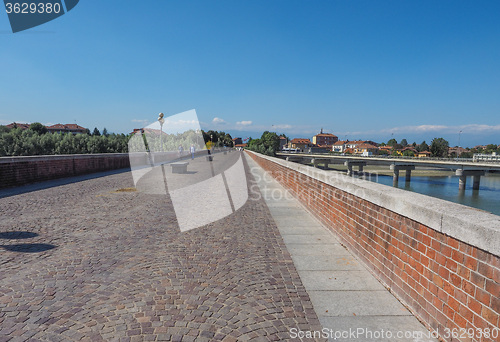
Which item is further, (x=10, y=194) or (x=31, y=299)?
(x=10, y=194)

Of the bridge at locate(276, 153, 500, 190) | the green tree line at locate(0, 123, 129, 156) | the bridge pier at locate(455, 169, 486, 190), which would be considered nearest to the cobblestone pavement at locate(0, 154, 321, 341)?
the green tree line at locate(0, 123, 129, 156)

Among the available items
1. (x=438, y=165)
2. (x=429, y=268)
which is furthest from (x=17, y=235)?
(x=438, y=165)

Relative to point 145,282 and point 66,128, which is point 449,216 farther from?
point 66,128

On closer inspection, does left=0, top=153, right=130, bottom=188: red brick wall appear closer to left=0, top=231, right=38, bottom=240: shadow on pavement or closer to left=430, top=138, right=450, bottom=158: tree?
left=0, top=231, right=38, bottom=240: shadow on pavement

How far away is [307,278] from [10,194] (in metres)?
10.6

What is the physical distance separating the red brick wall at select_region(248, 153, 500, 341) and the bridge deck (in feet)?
2.74

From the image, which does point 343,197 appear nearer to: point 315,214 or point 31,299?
point 315,214

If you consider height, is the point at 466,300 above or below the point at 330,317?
above

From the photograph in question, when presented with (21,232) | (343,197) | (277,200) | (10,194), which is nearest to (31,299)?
(21,232)

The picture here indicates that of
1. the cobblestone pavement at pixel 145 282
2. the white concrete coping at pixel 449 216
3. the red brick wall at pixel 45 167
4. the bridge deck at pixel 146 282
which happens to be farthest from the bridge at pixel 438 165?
the white concrete coping at pixel 449 216

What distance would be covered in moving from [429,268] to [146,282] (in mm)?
3147

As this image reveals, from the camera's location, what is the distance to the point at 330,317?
299 centimetres

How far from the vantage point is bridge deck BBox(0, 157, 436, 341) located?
2760mm

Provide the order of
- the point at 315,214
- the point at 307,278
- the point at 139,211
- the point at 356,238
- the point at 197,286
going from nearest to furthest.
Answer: the point at 197,286, the point at 307,278, the point at 356,238, the point at 315,214, the point at 139,211
